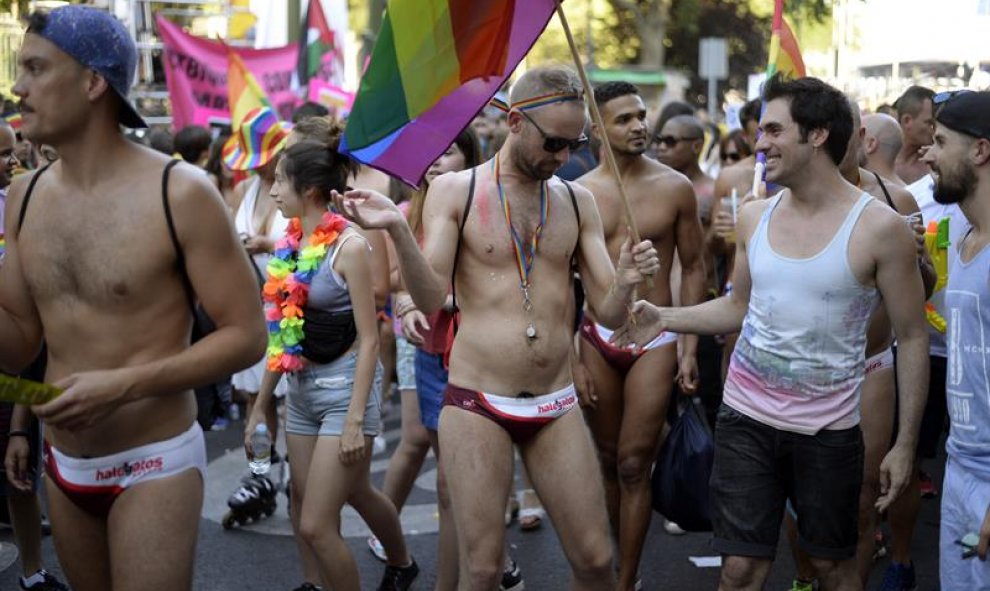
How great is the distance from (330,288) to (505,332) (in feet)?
3.58

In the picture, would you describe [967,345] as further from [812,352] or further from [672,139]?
[672,139]

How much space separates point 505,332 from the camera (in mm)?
4930

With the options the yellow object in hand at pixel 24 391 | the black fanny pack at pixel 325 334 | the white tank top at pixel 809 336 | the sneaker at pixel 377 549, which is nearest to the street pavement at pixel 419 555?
the sneaker at pixel 377 549

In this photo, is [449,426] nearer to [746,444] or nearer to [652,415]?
[746,444]

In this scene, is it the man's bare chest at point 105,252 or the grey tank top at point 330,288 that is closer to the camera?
the man's bare chest at point 105,252

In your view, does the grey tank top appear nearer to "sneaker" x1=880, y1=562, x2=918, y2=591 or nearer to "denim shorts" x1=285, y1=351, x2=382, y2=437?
"denim shorts" x1=285, y1=351, x2=382, y2=437

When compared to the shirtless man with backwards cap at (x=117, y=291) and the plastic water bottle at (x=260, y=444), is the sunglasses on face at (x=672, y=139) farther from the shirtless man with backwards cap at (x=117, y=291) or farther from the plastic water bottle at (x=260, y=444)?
the shirtless man with backwards cap at (x=117, y=291)

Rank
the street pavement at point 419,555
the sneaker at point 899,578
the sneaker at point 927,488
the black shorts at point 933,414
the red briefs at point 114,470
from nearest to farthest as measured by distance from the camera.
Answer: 1. the red briefs at point 114,470
2. the sneaker at point 899,578
3. the black shorts at point 933,414
4. the street pavement at point 419,555
5. the sneaker at point 927,488

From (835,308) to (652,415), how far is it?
1.81m

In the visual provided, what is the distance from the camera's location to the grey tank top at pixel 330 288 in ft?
18.7

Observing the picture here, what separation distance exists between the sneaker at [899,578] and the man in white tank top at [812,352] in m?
1.54

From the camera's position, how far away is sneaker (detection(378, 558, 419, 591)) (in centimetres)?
630

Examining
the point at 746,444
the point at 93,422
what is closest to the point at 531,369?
the point at 746,444

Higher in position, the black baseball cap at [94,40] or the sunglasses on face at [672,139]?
the black baseball cap at [94,40]
